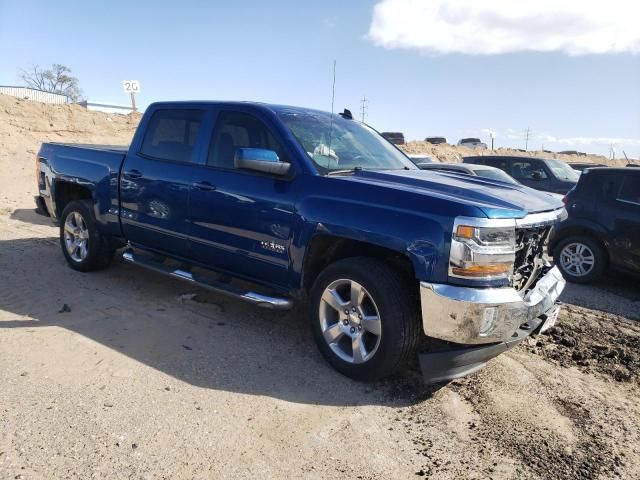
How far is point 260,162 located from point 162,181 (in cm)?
145

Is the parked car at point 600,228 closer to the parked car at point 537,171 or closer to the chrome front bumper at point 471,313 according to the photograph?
the chrome front bumper at point 471,313

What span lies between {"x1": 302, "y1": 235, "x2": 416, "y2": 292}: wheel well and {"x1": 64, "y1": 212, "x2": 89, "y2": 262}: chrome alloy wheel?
320 cm

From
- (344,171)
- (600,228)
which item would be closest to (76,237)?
(344,171)

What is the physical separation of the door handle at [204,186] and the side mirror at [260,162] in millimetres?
621

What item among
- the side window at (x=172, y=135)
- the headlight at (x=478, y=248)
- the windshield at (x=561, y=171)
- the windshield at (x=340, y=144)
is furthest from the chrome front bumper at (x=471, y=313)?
the windshield at (x=561, y=171)

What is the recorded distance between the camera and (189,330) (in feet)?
14.7

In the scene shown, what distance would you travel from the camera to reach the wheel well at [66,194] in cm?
618

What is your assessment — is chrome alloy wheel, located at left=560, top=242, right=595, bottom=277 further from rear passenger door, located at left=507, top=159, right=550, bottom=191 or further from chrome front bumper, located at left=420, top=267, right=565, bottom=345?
rear passenger door, located at left=507, top=159, right=550, bottom=191

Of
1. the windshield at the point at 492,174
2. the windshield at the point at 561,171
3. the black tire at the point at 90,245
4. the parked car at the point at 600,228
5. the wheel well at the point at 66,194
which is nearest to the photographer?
the black tire at the point at 90,245

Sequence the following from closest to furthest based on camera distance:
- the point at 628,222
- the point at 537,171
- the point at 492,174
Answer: the point at 628,222
the point at 492,174
the point at 537,171

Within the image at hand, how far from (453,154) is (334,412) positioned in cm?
3409

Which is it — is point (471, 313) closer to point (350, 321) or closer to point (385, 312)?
point (385, 312)

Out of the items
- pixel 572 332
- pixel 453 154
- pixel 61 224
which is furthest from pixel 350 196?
pixel 453 154

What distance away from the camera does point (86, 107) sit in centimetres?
2502
